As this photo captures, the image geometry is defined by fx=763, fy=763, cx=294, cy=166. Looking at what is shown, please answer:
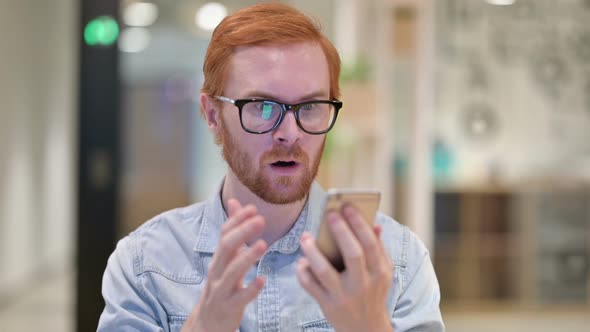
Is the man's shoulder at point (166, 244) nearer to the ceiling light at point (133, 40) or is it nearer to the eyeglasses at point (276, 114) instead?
the eyeglasses at point (276, 114)

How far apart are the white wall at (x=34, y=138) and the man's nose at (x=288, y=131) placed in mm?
4244

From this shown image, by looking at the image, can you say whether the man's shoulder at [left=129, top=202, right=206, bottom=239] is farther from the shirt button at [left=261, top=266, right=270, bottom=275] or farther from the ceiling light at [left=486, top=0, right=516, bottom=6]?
the ceiling light at [left=486, top=0, right=516, bottom=6]

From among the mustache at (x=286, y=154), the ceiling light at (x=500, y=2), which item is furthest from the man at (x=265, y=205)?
the ceiling light at (x=500, y=2)

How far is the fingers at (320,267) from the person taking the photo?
1082mm

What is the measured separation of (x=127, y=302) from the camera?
56.7 inches

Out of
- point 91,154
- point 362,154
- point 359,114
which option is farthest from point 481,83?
point 91,154

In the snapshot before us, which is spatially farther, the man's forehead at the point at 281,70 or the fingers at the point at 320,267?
the man's forehead at the point at 281,70

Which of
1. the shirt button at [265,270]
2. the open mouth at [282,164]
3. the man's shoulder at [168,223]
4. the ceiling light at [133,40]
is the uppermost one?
A: the ceiling light at [133,40]

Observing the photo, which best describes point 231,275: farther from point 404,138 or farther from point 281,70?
point 404,138

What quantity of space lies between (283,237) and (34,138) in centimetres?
640

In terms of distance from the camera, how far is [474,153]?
5738mm

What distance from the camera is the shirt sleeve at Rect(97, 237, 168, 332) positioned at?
141cm

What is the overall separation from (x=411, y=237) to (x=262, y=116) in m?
0.42

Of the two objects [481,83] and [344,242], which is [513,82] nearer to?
[481,83]
